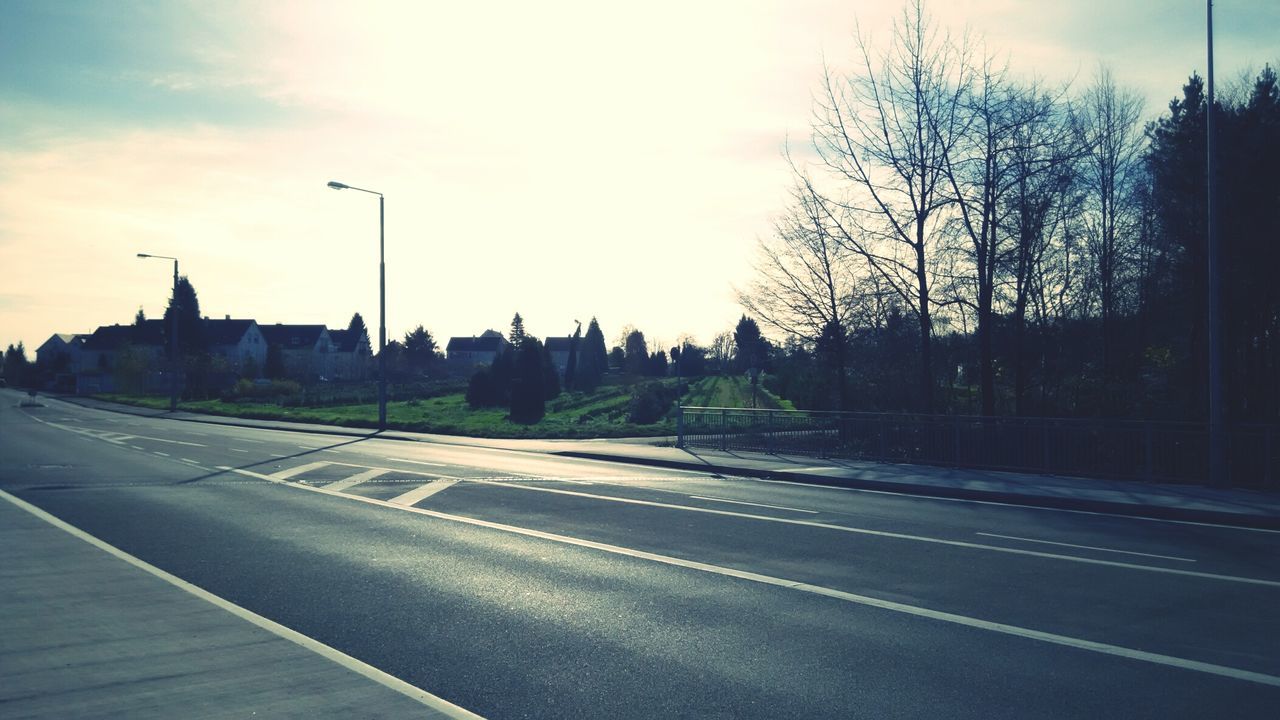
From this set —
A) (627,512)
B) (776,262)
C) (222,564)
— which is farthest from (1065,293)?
(222,564)

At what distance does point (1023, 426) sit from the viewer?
690 inches

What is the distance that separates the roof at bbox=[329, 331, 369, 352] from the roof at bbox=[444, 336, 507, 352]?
60.9 feet

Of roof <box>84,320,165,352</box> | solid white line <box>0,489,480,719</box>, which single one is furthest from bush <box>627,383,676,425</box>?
roof <box>84,320,165,352</box>

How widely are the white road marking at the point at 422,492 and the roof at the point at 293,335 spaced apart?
134 meters

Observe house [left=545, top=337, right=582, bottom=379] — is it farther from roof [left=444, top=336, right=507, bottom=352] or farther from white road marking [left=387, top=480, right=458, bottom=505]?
white road marking [left=387, top=480, right=458, bottom=505]

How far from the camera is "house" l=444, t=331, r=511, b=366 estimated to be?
170 metres

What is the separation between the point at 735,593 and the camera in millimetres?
7836

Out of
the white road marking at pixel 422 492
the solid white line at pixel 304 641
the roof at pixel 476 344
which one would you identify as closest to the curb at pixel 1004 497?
the white road marking at pixel 422 492

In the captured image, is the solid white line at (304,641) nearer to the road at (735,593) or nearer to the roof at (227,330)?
the road at (735,593)

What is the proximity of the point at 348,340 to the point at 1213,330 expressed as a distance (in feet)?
519

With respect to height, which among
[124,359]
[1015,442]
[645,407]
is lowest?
[645,407]

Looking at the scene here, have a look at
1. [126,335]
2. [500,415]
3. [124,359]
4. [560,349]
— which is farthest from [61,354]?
[500,415]

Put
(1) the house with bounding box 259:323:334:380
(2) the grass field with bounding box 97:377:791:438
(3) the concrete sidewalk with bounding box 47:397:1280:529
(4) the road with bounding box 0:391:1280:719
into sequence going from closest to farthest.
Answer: (4) the road with bounding box 0:391:1280:719
(3) the concrete sidewalk with bounding box 47:397:1280:529
(2) the grass field with bounding box 97:377:791:438
(1) the house with bounding box 259:323:334:380

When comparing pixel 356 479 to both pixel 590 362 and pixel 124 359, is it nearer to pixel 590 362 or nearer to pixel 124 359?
pixel 590 362
